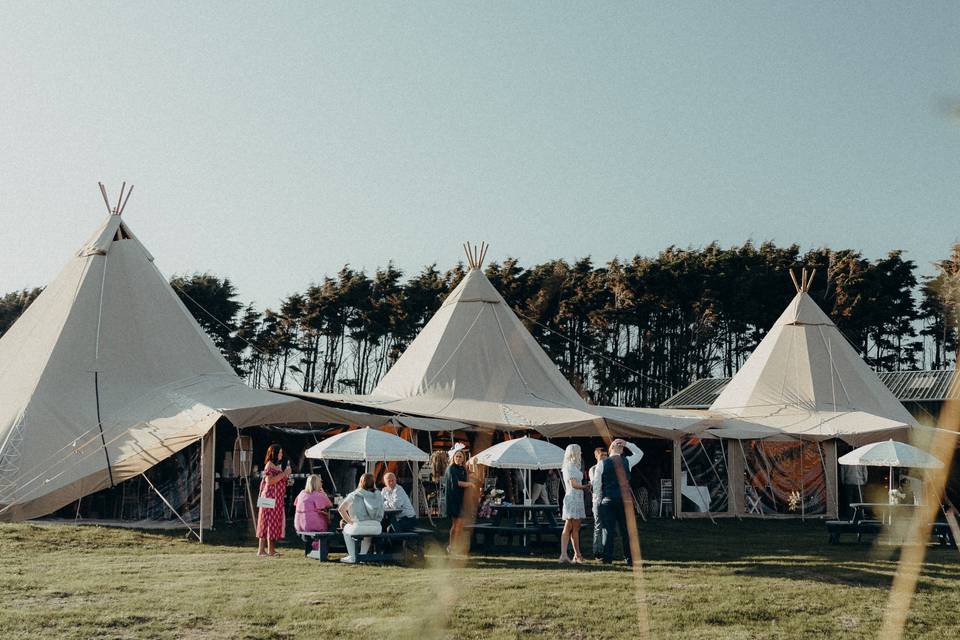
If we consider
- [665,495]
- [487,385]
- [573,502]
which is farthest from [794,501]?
[573,502]

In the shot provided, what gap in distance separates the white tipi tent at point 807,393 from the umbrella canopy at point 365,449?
9.66 m

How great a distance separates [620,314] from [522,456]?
28.7 m

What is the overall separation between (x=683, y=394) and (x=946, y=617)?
92.1 ft

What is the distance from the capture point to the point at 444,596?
8891 mm

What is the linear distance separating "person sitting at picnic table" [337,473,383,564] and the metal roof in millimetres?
22333

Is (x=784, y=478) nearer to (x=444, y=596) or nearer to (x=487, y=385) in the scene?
(x=487, y=385)

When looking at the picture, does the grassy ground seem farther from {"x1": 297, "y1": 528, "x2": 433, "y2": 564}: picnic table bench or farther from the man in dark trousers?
the man in dark trousers

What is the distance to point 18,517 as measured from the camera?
1512 cm

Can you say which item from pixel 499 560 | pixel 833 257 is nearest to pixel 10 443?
pixel 499 560

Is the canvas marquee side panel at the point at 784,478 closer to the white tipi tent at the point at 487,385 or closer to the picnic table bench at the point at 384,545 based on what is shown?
the white tipi tent at the point at 487,385

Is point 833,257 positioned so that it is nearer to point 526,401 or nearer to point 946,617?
point 526,401

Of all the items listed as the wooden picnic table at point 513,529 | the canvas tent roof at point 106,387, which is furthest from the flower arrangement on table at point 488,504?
the canvas tent roof at point 106,387

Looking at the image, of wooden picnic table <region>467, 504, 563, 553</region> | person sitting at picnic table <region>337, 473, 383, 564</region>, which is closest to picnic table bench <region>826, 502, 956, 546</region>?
wooden picnic table <region>467, 504, 563, 553</region>

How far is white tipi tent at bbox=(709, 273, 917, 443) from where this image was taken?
21.4m
